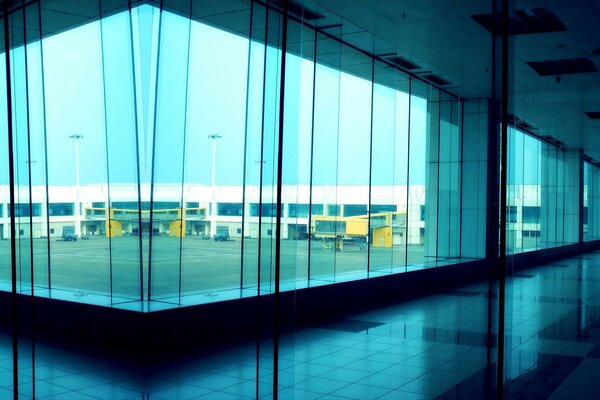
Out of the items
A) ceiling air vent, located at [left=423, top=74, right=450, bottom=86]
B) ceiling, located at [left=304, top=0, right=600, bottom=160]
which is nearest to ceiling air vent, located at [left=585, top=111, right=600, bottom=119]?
ceiling, located at [left=304, top=0, right=600, bottom=160]

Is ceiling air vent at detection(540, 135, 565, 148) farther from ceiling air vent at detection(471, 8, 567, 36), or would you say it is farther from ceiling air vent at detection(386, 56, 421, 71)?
ceiling air vent at detection(471, 8, 567, 36)

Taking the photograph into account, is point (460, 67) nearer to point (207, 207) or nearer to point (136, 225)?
point (207, 207)

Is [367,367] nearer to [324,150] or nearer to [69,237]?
[69,237]

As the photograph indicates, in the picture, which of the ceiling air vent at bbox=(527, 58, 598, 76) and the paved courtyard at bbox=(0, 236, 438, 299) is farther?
the ceiling air vent at bbox=(527, 58, 598, 76)

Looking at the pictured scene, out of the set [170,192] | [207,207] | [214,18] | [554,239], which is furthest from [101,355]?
[554,239]

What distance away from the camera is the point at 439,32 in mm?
9273

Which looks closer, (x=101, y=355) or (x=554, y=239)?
(x=101, y=355)

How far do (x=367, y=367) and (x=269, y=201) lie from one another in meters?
2.57

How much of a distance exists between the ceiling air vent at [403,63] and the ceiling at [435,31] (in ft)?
0.45

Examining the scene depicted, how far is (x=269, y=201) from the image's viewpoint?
456 cm

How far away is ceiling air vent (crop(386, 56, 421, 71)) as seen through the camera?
1136cm

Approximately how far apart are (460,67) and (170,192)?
6.47m

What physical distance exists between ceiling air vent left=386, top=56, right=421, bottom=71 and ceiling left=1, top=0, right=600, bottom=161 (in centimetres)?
14

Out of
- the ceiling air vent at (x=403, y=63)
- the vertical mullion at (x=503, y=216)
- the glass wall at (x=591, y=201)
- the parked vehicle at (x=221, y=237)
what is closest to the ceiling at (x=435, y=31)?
the ceiling air vent at (x=403, y=63)
